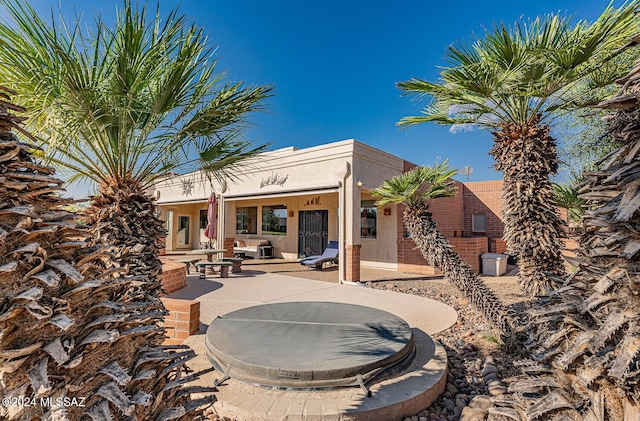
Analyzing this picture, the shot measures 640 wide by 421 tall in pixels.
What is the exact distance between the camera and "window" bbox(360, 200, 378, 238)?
13625 mm

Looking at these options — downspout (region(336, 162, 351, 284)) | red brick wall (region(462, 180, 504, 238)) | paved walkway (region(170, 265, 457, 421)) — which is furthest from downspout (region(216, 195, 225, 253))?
red brick wall (region(462, 180, 504, 238))

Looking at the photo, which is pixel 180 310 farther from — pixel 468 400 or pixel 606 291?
pixel 606 291

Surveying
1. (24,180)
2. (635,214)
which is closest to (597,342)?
(635,214)

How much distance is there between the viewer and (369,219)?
13805 mm

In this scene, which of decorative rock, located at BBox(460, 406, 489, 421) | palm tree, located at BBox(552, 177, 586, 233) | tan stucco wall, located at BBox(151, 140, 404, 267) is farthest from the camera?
tan stucco wall, located at BBox(151, 140, 404, 267)

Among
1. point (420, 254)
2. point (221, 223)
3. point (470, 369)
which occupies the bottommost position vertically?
point (470, 369)

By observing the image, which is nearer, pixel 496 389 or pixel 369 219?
pixel 496 389

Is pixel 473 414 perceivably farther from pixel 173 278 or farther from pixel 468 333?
pixel 173 278

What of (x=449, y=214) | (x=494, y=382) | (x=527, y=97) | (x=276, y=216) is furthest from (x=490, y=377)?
Answer: (x=276, y=216)

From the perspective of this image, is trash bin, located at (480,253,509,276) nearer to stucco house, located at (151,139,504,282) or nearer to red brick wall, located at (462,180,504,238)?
stucco house, located at (151,139,504,282)

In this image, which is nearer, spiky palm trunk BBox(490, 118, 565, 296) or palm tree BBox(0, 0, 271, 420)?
palm tree BBox(0, 0, 271, 420)

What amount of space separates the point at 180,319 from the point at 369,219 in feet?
33.8

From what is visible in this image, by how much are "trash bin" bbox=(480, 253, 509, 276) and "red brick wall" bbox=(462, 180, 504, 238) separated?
226 inches

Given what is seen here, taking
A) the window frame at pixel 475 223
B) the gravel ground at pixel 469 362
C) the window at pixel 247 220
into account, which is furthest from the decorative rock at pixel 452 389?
the window frame at pixel 475 223
